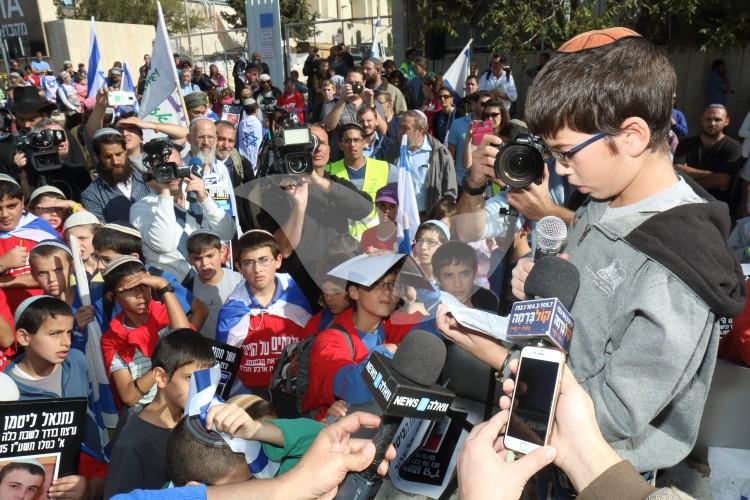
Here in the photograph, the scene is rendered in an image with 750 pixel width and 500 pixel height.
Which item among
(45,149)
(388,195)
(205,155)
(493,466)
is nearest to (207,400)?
(493,466)

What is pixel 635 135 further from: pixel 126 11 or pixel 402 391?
pixel 126 11

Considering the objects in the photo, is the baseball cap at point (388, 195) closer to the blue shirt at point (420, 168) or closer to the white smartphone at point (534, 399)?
the blue shirt at point (420, 168)

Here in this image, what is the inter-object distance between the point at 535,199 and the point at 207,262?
8.35 ft

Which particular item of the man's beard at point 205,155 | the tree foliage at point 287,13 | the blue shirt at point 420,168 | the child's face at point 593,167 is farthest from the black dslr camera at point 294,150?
the tree foliage at point 287,13

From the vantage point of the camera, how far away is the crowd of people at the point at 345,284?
140 centimetres

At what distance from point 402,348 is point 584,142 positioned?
753mm

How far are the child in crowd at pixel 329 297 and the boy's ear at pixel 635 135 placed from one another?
1.28 meters

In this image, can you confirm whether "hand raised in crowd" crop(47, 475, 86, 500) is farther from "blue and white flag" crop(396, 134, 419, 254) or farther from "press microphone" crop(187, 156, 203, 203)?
"press microphone" crop(187, 156, 203, 203)

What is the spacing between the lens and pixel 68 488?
2.24m

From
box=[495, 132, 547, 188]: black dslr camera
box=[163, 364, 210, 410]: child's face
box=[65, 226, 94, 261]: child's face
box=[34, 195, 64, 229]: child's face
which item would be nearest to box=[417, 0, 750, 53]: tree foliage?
box=[34, 195, 64, 229]: child's face

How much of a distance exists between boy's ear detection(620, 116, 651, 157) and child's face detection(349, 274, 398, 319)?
4.45 feet

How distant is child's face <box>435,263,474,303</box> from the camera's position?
87.8 inches

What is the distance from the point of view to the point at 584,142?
4.86ft

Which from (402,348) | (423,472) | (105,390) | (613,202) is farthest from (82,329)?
(613,202)
